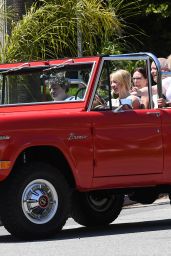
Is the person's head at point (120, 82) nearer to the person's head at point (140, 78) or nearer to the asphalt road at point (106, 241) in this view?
Answer: the person's head at point (140, 78)

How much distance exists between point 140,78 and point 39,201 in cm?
196

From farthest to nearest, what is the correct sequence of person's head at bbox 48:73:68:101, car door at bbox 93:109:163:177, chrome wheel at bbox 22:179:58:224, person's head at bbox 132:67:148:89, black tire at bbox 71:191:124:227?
black tire at bbox 71:191:124:227
person's head at bbox 132:67:148:89
person's head at bbox 48:73:68:101
car door at bbox 93:109:163:177
chrome wheel at bbox 22:179:58:224

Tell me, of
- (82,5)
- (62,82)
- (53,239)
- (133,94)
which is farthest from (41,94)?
(82,5)

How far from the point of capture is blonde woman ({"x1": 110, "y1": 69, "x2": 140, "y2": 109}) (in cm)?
1127

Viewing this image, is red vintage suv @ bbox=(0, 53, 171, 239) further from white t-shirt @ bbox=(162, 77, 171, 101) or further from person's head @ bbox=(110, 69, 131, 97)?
white t-shirt @ bbox=(162, 77, 171, 101)

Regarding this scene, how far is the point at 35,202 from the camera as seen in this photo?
33.9ft

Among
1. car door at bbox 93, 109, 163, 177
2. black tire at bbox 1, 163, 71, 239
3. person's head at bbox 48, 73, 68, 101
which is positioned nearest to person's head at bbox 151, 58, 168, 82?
car door at bbox 93, 109, 163, 177

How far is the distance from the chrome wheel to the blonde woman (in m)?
1.34

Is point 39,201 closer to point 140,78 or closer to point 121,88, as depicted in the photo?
point 121,88

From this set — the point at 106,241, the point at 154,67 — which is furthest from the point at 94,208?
the point at 106,241

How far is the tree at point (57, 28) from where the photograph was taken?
52.4 feet

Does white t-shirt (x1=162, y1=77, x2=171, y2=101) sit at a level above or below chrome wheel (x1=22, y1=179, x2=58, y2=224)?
above

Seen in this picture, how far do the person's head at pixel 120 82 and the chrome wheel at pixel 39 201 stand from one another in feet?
4.91

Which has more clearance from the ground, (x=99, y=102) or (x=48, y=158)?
(x=99, y=102)
